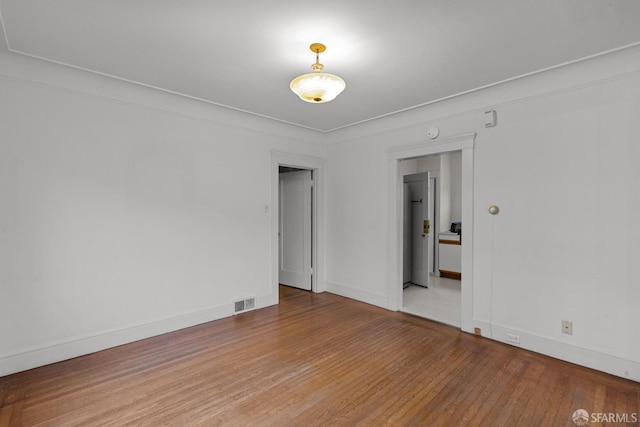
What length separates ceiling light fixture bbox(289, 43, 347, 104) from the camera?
7.63 ft

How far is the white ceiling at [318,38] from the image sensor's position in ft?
6.50

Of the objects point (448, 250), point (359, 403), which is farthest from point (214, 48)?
point (448, 250)

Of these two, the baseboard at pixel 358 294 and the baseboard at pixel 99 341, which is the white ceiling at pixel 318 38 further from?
the baseboard at pixel 358 294

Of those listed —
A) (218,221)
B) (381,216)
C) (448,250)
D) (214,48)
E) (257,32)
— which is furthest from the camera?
(448,250)

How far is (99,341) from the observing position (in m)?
3.08

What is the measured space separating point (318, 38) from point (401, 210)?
266 centimetres

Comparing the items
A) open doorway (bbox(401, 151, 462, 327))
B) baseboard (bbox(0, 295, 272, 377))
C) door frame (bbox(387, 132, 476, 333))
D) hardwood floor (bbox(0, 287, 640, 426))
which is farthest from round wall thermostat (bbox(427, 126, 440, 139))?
baseboard (bbox(0, 295, 272, 377))

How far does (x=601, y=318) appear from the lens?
2.69 m

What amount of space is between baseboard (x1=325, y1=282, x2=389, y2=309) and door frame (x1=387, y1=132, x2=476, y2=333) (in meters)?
0.13

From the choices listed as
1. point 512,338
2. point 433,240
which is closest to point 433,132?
point 512,338

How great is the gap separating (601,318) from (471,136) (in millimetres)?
2099

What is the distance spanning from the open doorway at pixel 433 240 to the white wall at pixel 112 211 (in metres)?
2.50

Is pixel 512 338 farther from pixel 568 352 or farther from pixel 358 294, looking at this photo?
pixel 358 294

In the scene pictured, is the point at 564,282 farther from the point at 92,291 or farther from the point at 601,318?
the point at 92,291
